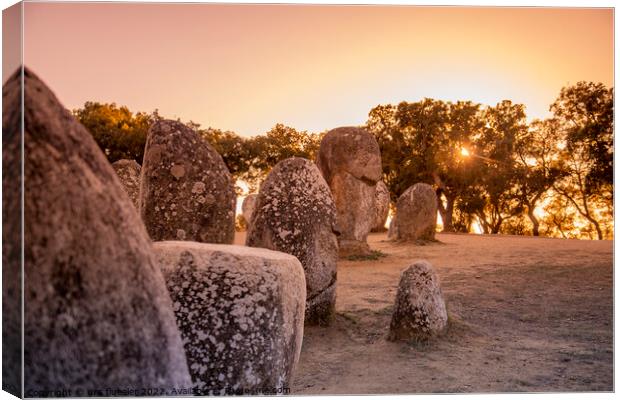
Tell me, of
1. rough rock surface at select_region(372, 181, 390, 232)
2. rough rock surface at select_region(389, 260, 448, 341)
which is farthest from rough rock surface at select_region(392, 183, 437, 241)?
rough rock surface at select_region(389, 260, 448, 341)

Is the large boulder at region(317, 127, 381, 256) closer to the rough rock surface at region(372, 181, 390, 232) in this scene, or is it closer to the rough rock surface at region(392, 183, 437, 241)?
the rough rock surface at region(392, 183, 437, 241)

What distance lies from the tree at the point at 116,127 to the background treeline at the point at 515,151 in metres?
0.02

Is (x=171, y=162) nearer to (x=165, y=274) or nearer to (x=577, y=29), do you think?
(x=165, y=274)

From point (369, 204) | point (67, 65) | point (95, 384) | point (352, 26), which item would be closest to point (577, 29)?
point (352, 26)

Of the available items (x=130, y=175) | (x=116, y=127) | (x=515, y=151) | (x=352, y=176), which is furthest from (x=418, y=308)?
(x=352, y=176)

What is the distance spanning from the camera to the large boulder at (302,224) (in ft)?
25.3

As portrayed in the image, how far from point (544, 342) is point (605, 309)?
1.59 metres

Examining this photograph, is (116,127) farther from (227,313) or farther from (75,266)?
(75,266)

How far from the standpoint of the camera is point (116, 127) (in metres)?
8.02

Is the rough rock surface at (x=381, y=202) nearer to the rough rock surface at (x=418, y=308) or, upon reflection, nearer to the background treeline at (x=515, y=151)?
the background treeline at (x=515, y=151)

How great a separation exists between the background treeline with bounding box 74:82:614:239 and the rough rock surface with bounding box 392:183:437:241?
4493 millimetres

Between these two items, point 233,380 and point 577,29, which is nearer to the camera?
point 233,380

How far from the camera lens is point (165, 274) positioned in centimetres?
336

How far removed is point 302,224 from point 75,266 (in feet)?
19.5
